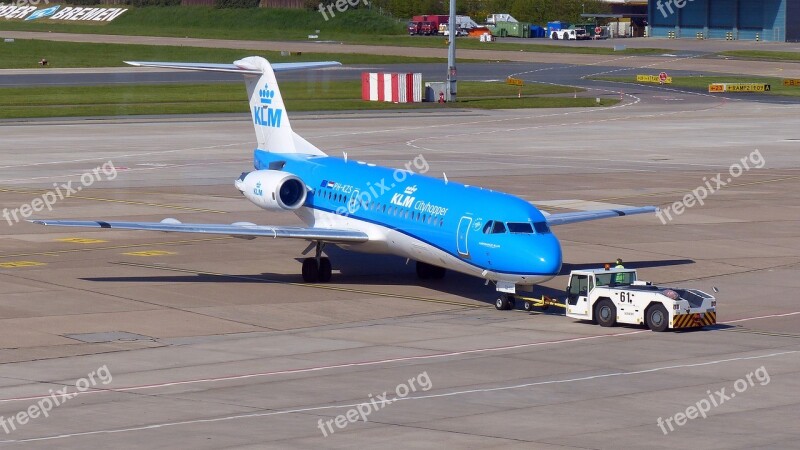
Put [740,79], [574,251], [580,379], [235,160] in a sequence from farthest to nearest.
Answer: [740,79], [235,160], [574,251], [580,379]

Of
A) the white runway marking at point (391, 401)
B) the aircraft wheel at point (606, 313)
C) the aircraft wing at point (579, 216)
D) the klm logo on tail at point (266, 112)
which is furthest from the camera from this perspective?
the klm logo on tail at point (266, 112)

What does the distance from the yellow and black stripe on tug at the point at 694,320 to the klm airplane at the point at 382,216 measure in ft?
10.8

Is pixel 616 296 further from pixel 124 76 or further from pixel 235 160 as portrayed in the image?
pixel 124 76

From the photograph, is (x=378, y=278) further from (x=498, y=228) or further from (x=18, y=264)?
(x=18, y=264)

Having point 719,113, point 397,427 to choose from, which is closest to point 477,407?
point 397,427

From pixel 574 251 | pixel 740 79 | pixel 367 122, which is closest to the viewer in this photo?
pixel 574 251

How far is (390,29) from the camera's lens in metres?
184

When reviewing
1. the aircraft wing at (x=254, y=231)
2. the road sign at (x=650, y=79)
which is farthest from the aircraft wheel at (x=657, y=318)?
the road sign at (x=650, y=79)

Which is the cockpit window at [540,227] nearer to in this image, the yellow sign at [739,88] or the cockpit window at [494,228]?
the cockpit window at [494,228]

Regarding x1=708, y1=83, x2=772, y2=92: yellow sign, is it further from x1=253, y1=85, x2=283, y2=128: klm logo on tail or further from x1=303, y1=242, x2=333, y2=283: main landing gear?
x1=303, y1=242, x2=333, y2=283: main landing gear

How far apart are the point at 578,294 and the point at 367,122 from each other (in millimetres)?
55928

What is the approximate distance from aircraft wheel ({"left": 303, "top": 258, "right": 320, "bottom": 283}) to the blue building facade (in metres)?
141

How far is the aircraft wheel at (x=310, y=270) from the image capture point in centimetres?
3806

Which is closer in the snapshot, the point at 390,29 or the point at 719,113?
the point at 719,113
